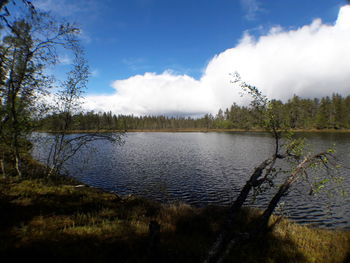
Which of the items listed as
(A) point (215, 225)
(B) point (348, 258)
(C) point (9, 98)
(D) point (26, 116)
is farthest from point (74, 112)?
(B) point (348, 258)

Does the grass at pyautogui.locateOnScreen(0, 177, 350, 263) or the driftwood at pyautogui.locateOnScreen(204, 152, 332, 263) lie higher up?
the driftwood at pyautogui.locateOnScreen(204, 152, 332, 263)

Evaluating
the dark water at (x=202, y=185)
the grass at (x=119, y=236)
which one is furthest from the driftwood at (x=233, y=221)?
the dark water at (x=202, y=185)

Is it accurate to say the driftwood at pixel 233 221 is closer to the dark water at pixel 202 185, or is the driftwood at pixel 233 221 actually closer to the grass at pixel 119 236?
the grass at pixel 119 236

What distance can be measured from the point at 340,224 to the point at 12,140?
24.7 meters

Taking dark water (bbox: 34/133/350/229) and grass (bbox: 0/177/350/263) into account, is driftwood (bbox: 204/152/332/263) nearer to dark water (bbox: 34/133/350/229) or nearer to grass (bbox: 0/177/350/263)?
grass (bbox: 0/177/350/263)

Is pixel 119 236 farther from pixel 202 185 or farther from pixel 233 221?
pixel 202 185

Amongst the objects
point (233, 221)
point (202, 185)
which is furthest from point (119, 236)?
point (202, 185)

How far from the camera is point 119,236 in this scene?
7.00 metres

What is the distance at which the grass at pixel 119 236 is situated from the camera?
18.7 ft

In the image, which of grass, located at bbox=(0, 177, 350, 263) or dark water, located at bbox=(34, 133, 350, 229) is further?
dark water, located at bbox=(34, 133, 350, 229)

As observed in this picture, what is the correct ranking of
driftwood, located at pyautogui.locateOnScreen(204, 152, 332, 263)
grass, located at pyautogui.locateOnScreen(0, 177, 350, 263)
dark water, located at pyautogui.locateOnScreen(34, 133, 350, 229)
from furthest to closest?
1. dark water, located at pyautogui.locateOnScreen(34, 133, 350, 229)
2. grass, located at pyautogui.locateOnScreen(0, 177, 350, 263)
3. driftwood, located at pyautogui.locateOnScreen(204, 152, 332, 263)

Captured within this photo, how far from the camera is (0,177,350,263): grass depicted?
570cm

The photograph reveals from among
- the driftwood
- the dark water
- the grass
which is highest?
the driftwood

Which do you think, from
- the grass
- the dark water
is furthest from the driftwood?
the dark water
